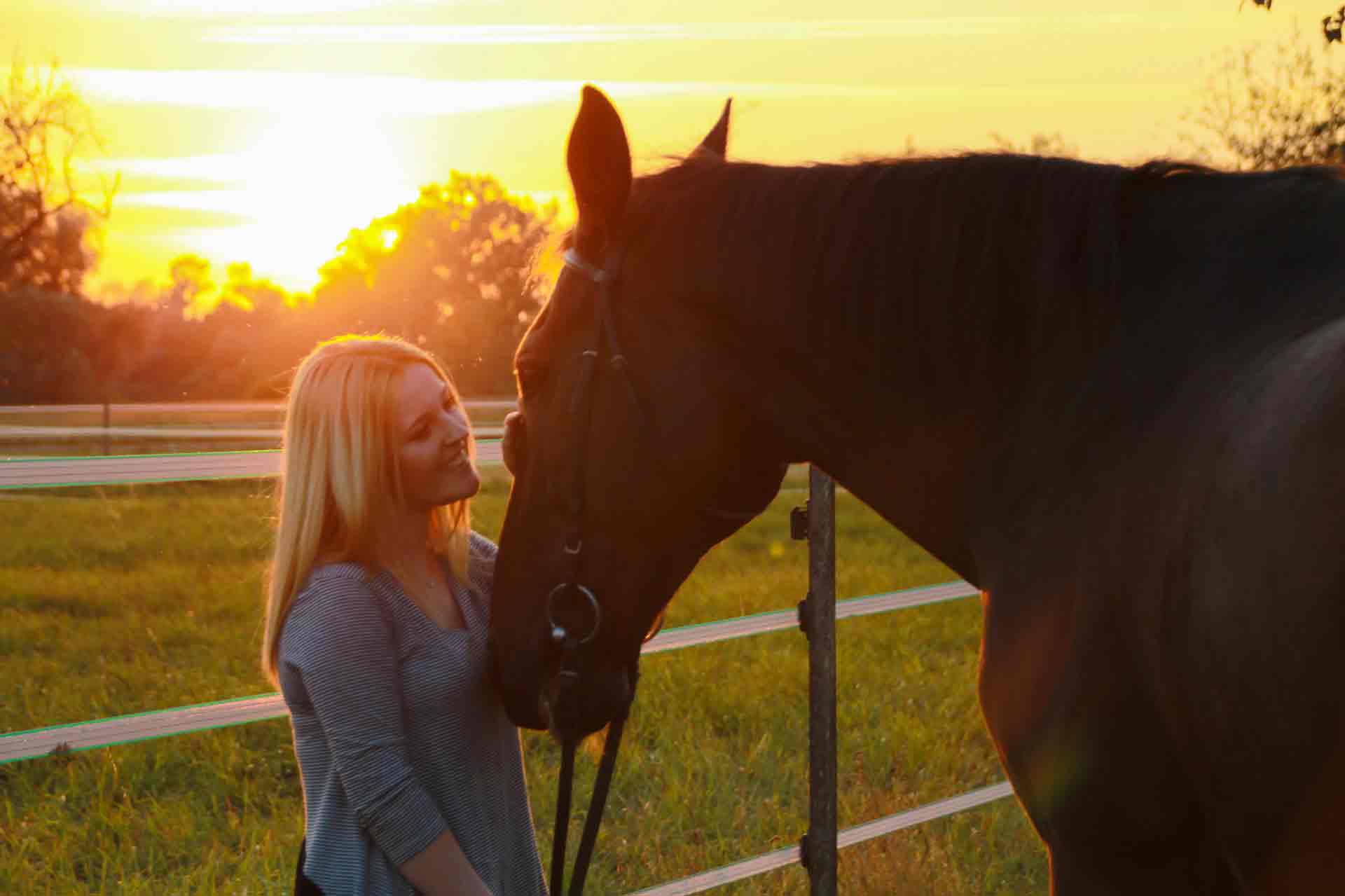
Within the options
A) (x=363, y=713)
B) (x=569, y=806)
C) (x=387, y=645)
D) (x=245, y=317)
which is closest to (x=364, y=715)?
(x=363, y=713)

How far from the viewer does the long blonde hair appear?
2232 mm

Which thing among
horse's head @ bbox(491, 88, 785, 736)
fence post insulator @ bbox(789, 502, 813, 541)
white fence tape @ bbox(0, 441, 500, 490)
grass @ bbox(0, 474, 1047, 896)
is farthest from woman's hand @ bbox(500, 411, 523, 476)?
grass @ bbox(0, 474, 1047, 896)

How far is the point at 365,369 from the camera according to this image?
233 cm

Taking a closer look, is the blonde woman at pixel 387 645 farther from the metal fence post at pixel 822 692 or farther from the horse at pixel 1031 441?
the metal fence post at pixel 822 692

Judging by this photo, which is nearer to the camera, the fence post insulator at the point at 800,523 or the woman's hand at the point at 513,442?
the woman's hand at the point at 513,442

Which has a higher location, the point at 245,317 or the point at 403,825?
the point at 403,825

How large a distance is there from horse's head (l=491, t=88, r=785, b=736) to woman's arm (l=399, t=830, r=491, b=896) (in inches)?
11.4

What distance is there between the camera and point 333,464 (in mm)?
2285

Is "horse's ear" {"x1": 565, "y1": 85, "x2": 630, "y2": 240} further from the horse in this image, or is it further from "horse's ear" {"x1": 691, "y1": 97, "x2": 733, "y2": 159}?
"horse's ear" {"x1": 691, "y1": 97, "x2": 733, "y2": 159}

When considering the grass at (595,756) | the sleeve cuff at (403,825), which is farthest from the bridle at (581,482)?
the grass at (595,756)

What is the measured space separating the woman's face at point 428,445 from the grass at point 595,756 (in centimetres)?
162

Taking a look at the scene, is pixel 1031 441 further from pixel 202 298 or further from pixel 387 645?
pixel 202 298

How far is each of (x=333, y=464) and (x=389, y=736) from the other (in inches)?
19.4

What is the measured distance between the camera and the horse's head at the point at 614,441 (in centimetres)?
200
